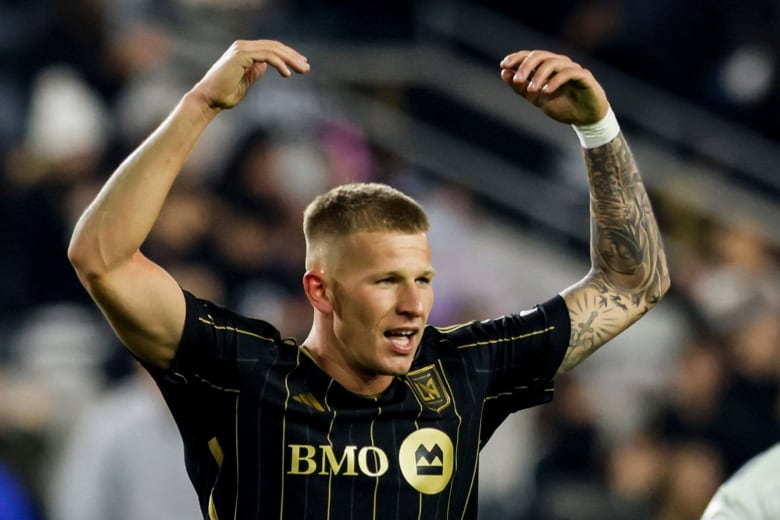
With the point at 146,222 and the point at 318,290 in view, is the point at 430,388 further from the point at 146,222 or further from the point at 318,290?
the point at 146,222

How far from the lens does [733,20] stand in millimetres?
10391

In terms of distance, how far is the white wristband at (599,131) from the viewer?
146 inches

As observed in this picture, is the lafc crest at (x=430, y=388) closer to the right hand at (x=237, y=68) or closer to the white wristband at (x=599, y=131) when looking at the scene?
the white wristband at (x=599, y=131)

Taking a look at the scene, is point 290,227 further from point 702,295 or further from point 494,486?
point 702,295

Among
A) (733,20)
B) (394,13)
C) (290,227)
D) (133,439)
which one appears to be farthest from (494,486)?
(733,20)

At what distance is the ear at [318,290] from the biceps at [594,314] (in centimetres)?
63

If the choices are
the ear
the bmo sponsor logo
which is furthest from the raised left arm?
the ear

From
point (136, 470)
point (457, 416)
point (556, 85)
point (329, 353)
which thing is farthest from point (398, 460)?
point (136, 470)

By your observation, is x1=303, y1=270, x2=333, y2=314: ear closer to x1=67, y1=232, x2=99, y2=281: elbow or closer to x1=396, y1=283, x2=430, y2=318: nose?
x1=396, y1=283, x2=430, y2=318: nose

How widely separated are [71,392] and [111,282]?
4318 mm

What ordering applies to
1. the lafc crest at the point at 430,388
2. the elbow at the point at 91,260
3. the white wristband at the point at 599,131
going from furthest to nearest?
the white wristband at the point at 599,131, the lafc crest at the point at 430,388, the elbow at the point at 91,260

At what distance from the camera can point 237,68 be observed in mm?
3229

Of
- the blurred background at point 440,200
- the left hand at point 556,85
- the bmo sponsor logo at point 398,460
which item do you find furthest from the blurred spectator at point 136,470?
the left hand at point 556,85

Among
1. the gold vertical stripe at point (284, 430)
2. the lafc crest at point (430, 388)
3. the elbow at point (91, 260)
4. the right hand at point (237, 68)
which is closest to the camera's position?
the elbow at point (91, 260)
